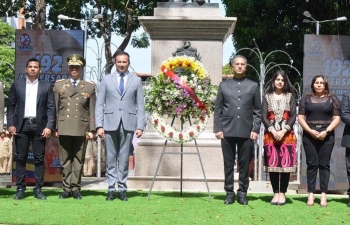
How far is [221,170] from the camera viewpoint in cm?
1238

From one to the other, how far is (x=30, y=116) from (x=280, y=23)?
78.2 ft

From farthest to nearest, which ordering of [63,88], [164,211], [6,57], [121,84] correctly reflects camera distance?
[6,57], [63,88], [121,84], [164,211]

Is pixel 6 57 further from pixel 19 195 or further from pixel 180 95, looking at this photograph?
pixel 180 95

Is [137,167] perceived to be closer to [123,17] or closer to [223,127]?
[223,127]

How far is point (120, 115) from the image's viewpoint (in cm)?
1058

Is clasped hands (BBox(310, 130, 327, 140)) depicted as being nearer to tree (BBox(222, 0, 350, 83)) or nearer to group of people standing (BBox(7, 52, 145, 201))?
group of people standing (BBox(7, 52, 145, 201))

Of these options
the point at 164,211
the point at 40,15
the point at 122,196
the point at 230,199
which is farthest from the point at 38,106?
the point at 40,15

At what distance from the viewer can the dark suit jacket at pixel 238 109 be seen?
10.3 m

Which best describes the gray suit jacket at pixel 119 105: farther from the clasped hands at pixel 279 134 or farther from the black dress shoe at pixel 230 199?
the clasped hands at pixel 279 134

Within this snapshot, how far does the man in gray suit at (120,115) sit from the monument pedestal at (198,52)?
176 cm

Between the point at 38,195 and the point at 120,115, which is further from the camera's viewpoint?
the point at 38,195

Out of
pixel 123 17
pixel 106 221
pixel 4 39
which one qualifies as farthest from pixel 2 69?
pixel 106 221

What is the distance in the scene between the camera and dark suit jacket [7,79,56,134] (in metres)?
10.7

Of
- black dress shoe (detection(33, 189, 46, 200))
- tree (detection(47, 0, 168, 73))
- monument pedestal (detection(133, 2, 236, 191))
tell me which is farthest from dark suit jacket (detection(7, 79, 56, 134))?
tree (detection(47, 0, 168, 73))
